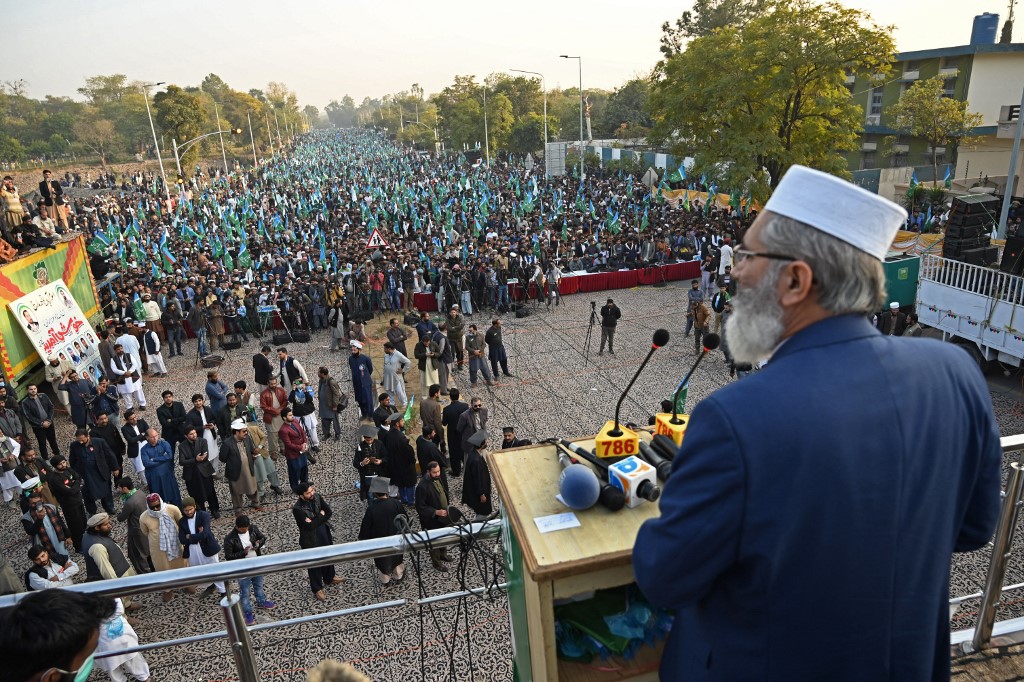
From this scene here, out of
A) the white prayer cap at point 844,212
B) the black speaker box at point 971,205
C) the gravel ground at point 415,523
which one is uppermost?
the white prayer cap at point 844,212

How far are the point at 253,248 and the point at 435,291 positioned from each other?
1124cm

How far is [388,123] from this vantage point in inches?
6599

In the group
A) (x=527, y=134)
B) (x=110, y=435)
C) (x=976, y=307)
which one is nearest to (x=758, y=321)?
(x=110, y=435)

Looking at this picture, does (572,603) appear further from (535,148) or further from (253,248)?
(535,148)

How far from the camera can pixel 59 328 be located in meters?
14.7

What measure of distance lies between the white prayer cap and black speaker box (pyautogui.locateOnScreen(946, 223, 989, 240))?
1420 cm

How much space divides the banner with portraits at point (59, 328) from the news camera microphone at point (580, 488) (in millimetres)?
14470

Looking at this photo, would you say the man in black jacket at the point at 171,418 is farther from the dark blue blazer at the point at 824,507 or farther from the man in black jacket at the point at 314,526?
the dark blue blazer at the point at 824,507

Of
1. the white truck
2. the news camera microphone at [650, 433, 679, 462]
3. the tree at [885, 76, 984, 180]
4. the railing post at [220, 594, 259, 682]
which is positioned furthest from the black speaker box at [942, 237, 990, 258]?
the tree at [885, 76, 984, 180]

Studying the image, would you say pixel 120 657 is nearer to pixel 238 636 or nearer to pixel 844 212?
pixel 238 636

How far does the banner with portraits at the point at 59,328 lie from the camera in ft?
45.4

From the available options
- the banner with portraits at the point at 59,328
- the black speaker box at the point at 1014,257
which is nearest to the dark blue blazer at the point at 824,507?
the black speaker box at the point at 1014,257

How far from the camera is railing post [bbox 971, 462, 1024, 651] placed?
2.48m

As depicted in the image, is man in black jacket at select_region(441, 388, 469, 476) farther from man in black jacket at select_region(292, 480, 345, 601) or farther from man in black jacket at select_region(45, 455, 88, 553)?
man in black jacket at select_region(45, 455, 88, 553)
